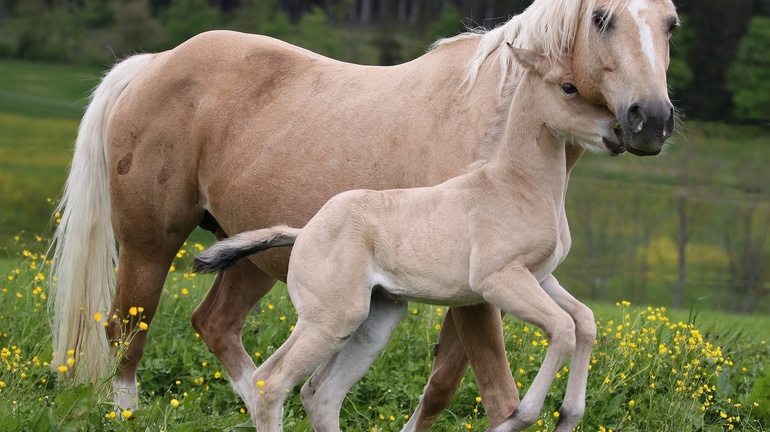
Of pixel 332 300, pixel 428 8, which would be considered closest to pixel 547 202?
pixel 332 300

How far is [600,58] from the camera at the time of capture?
11.4 feet

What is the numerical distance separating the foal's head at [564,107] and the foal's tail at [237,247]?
1022 mm

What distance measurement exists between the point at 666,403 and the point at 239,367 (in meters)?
2.22

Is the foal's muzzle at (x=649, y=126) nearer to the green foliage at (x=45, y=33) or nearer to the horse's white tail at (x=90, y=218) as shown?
the horse's white tail at (x=90, y=218)

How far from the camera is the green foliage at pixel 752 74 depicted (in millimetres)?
25469

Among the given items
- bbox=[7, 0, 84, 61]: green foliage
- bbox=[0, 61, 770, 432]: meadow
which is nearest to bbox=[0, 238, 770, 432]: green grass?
bbox=[0, 61, 770, 432]: meadow

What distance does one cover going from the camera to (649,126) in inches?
127

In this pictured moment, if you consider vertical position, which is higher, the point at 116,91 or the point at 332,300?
the point at 332,300

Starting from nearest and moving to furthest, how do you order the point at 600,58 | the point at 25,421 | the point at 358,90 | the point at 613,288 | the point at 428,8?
the point at 600,58, the point at 25,421, the point at 358,90, the point at 613,288, the point at 428,8

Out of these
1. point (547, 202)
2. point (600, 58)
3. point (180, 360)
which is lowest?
point (180, 360)

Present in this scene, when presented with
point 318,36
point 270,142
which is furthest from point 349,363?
point 318,36

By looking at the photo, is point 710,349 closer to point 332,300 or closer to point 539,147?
point 539,147

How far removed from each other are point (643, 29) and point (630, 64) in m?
0.15

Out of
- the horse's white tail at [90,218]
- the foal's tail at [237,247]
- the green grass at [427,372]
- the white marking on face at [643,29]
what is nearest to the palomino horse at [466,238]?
the foal's tail at [237,247]
